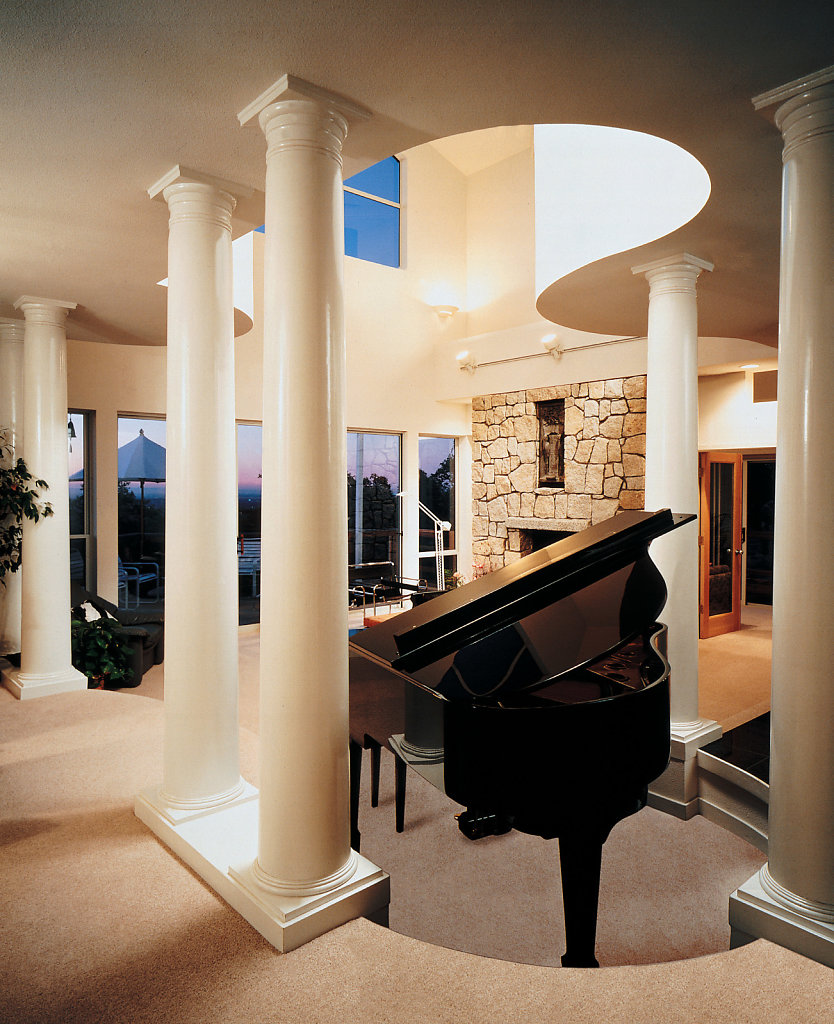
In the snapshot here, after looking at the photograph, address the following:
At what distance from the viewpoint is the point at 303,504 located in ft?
7.25

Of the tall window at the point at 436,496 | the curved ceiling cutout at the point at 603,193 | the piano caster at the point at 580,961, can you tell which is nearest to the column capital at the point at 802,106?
the curved ceiling cutout at the point at 603,193

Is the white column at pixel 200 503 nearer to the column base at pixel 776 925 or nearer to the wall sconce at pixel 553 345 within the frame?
the column base at pixel 776 925

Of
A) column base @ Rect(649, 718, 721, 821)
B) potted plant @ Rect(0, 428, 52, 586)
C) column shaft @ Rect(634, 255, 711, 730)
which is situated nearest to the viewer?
column base @ Rect(649, 718, 721, 821)

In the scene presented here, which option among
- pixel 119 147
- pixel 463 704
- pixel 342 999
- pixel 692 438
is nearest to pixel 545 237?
pixel 692 438

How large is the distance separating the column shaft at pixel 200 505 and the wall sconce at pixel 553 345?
5.49 meters

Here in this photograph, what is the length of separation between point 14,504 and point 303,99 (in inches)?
143

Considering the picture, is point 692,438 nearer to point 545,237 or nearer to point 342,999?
point 545,237

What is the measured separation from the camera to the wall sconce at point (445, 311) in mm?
9219

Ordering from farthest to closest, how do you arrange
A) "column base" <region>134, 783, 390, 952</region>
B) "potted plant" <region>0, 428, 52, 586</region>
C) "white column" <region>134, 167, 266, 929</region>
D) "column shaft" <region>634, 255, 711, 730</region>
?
1. "potted plant" <region>0, 428, 52, 586</region>
2. "column shaft" <region>634, 255, 711, 730</region>
3. "white column" <region>134, 167, 266, 929</region>
4. "column base" <region>134, 783, 390, 952</region>

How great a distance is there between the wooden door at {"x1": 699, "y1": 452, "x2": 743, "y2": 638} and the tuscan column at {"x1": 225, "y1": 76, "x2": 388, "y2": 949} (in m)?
6.09

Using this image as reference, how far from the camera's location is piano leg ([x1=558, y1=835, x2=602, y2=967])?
7.52 ft

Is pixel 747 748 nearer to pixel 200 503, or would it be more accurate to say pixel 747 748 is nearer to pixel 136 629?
pixel 200 503

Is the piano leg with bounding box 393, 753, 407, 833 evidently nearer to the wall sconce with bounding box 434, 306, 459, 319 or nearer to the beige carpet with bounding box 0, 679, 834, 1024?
the beige carpet with bounding box 0, 679, 834, 1024

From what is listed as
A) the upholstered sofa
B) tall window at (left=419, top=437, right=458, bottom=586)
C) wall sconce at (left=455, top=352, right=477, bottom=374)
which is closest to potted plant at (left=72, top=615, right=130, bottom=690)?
the upholstered sofa
